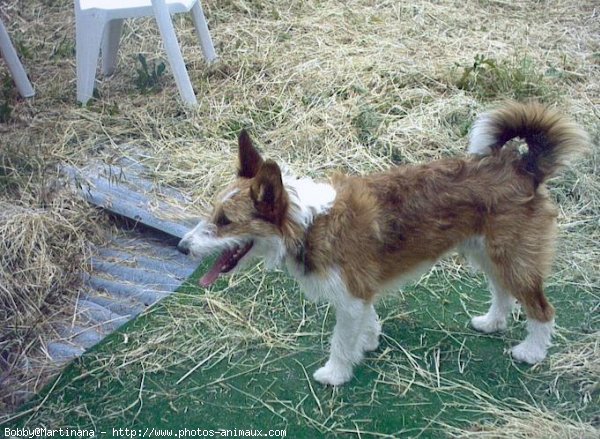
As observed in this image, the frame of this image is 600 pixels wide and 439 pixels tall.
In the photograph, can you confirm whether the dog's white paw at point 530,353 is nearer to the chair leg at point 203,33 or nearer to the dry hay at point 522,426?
the dry hay at point 522,426

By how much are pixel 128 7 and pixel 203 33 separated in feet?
2.64

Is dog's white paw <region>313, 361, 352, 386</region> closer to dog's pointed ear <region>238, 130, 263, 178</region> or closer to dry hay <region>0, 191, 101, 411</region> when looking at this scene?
dog's pointed ear <region>238, 130, 263, 178</region>

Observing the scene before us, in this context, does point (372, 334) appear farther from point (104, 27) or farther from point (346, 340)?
point (104, 27)

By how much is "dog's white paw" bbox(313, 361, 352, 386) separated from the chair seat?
3.34 m

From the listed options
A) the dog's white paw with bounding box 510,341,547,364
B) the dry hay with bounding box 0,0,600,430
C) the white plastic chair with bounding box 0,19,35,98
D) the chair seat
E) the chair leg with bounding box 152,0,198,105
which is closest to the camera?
the dog's white paw with bounding box 510,341,547,364

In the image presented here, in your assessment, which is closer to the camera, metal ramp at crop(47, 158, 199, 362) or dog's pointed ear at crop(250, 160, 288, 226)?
dog's pointed ear at crop(250, 160, 288, 226)

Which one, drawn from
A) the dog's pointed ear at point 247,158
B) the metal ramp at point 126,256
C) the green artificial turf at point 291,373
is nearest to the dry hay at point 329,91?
the metal ramp at point 126,256

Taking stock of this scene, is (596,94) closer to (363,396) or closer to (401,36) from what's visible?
(401,36)

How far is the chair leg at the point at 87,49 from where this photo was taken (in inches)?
218

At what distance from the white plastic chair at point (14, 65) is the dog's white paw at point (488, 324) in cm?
429

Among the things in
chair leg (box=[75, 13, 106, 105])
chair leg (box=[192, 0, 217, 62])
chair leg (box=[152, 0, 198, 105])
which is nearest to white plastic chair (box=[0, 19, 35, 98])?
chair leg (box=[75, 13, 106, 105])

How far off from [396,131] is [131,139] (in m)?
1.98

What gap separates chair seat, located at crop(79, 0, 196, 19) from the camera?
5.52m

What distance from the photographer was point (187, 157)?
5078 millimetres
